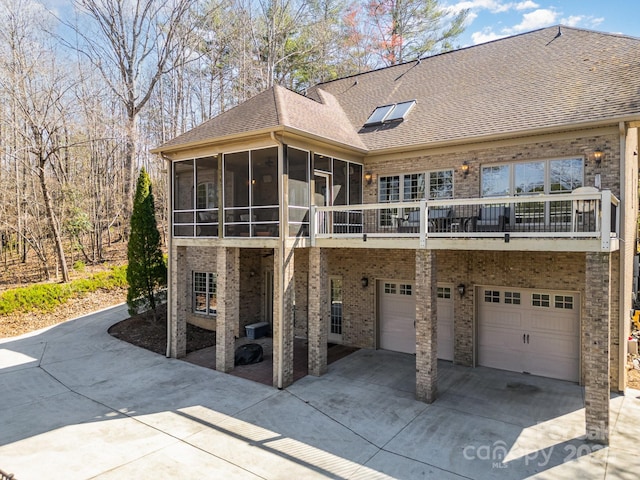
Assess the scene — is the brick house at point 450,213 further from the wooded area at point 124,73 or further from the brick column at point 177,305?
the wooded area at point 124,73

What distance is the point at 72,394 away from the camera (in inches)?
329

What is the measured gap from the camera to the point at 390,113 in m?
12.3

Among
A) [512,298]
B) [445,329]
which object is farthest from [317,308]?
[512,298]

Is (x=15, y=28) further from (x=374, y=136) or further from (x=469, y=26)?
(x=469, y=26)

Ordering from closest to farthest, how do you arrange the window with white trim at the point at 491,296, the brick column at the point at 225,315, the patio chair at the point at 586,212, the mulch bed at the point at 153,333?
the patio chair at the point at 586,212 → the window with white trim at the point at 491,296 → the brick column at the point at 225,315 → the mulch bed at the point at 153,333

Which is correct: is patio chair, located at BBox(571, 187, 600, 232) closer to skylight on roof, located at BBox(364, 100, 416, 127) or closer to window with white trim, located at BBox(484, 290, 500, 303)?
window with white trim, located at BBox(484, 290, 500, 303)

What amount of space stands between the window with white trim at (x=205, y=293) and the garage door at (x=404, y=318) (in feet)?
19.8

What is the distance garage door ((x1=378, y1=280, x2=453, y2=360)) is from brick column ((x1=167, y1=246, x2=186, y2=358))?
585 centimetres

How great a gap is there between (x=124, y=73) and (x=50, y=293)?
13.3 meters

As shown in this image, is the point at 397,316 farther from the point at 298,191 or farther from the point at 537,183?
the point at 537,183

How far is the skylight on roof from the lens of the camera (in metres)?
11.9

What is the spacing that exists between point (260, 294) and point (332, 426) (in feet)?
24.8

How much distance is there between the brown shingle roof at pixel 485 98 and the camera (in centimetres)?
888

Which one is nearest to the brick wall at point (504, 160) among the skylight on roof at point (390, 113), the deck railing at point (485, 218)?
the deck railing at point (485, 218)
